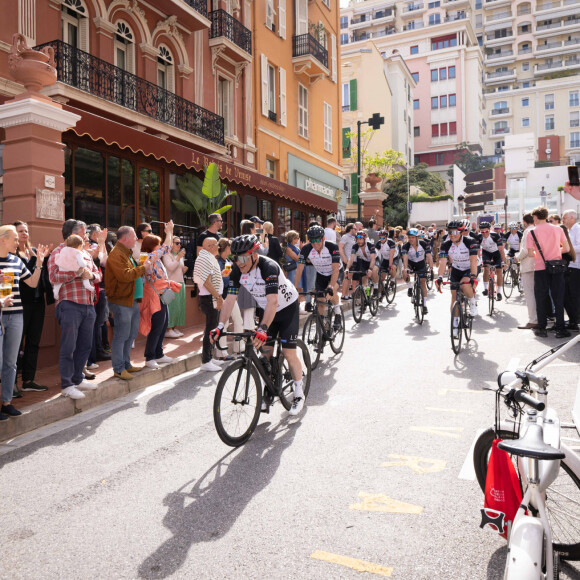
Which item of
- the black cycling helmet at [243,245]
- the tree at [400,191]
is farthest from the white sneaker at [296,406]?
the tree at [400,191]

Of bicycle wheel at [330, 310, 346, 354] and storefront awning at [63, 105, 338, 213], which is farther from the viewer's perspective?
storefront awning at [63, 105, 338, 213]

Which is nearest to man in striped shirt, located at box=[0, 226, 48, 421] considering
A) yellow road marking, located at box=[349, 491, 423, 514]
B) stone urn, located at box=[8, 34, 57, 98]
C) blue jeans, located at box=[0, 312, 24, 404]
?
blue jeans, located at box=[0, 312, 24, 404]

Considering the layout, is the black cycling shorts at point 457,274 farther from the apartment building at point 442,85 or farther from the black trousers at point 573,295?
the apartment building at point 442,85

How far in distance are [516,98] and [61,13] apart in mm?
90965

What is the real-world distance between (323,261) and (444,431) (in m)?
4.56

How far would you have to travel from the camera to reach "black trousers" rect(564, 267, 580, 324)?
9.97 meters

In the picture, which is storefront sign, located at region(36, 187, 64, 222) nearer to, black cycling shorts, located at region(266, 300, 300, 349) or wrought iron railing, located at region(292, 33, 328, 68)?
black cycling shorts, located at region(266, 300, 300, 349)

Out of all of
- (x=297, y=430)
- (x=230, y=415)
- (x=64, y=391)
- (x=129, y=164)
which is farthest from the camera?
(x=129, y=164)

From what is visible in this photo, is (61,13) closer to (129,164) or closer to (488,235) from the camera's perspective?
(129,164)

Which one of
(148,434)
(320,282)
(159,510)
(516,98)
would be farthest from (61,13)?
(516,98)

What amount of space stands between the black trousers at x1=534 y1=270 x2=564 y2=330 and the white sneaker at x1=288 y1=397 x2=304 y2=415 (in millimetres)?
5972

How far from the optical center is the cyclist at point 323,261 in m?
8.74

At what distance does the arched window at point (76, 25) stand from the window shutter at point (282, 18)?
10331 millimetres

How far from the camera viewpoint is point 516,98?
90.0 m
